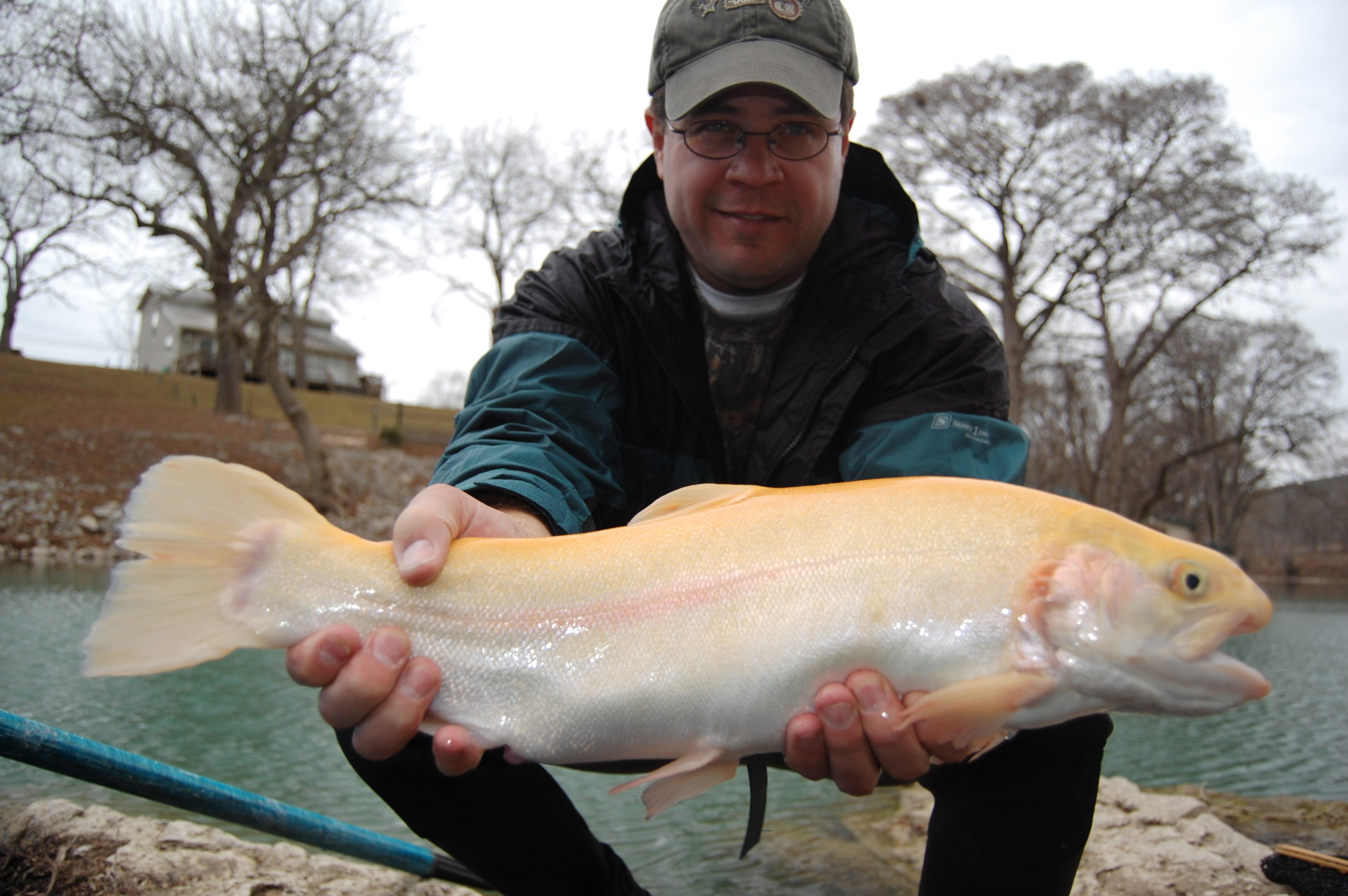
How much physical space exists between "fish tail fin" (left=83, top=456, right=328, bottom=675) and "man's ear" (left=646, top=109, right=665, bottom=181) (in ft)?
5.15

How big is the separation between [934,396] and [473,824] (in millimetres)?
1647

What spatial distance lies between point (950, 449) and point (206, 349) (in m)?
44.2

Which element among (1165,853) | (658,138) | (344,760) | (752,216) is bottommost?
(344,760)

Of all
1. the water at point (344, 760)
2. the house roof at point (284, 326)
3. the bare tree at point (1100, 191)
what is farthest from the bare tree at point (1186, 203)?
the house roof at point (284, 326)

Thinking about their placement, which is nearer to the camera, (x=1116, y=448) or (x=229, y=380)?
(x=1116, y=448)

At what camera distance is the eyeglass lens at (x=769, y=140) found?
240cm

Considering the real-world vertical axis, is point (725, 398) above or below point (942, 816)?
above

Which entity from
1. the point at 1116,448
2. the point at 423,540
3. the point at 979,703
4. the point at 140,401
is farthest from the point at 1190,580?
the point at 140,401

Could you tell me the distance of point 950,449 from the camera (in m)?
2.31

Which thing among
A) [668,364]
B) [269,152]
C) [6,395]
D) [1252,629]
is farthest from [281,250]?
[1252,629]

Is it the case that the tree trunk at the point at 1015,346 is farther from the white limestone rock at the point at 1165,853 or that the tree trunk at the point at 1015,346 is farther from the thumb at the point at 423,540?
the thumb at the point at 423,540

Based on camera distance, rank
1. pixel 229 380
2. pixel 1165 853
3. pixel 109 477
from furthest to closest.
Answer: pixel 229 380 → pixel 109 477 → pixel 1165 853

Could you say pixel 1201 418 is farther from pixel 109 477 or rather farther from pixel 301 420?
pixel 109 477

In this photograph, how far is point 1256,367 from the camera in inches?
1198
